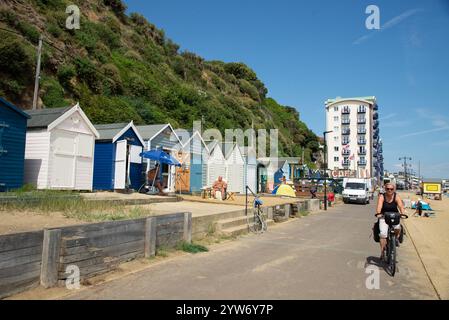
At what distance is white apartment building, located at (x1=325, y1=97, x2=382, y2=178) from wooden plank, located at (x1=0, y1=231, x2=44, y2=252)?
106 metres

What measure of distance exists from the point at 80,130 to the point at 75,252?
10.3 m

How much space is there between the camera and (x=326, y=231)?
13508 millimetres

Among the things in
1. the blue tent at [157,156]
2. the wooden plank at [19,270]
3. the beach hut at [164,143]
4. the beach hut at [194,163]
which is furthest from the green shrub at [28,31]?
the wooden plank at [19,270]

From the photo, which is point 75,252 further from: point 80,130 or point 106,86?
point 106,86

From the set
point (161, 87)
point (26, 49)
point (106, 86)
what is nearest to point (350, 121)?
point (161, 87)

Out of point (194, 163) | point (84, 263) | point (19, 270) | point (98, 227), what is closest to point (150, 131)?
point (194, 163)

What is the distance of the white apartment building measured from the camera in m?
106

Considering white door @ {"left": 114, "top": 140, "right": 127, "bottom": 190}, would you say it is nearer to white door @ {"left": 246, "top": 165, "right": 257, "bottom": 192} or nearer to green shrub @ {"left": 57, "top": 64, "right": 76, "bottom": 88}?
green shrub @ {"left": 57, "top": 64, "right": 76, "bottom": 88}

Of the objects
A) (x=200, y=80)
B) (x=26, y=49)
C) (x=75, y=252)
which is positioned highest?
(x=200, y=80)

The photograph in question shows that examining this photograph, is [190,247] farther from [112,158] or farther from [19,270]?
[112,158]

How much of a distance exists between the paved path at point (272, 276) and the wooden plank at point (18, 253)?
2.96 ft
